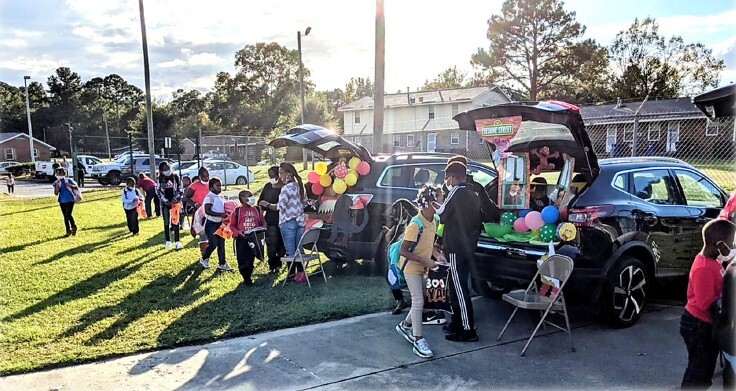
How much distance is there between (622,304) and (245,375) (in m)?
3.54

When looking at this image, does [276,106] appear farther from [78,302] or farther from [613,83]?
[78,302]

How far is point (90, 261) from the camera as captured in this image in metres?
8.64

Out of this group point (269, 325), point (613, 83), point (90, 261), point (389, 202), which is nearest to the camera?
point (269, 325)

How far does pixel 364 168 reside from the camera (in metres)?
7.44

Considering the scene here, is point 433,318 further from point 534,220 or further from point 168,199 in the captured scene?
point 168,199

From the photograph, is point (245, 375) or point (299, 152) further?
point (299, 152)

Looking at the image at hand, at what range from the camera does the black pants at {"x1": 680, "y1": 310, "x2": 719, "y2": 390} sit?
3.33 meters

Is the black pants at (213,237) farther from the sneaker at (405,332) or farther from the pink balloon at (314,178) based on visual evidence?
the sneaker at (405,332)

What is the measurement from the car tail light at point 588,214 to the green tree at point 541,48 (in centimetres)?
3892

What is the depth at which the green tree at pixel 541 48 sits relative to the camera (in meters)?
40.5

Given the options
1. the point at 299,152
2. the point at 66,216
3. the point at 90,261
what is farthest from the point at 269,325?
the point at 299,152

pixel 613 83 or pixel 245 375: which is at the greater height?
pixel 613 83

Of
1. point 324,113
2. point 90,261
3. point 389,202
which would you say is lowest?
point 90,261

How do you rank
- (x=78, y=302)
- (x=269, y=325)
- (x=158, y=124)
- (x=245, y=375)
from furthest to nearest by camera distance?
(x=158, y=124) → (x=78, y=302) → (x=269, y=325) → (x=245, y=375)
